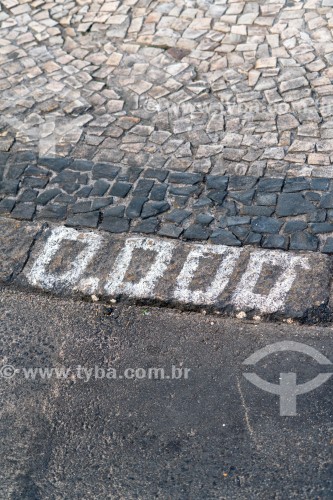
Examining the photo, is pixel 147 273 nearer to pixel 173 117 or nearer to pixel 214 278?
pixel 214 278

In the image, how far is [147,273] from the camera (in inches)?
201

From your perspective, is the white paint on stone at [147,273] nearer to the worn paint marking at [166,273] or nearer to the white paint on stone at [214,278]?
the worn paint marking at [166,273]

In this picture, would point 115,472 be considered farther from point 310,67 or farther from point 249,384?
point 310,67

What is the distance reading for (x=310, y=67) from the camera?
6582 mm

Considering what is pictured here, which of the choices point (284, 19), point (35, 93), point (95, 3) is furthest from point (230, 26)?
point (35, 93)

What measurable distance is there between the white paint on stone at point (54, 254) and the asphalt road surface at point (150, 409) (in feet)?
0.47

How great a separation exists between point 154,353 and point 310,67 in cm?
323

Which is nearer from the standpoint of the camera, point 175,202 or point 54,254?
point 54,254

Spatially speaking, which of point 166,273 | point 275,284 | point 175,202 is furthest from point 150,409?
point 175,202

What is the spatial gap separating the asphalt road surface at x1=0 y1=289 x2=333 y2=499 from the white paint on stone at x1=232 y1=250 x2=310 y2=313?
0.14 metres

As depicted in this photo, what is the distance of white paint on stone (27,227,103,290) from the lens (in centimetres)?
515

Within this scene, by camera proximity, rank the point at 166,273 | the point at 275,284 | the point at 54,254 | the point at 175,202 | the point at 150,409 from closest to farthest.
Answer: the point at 150,409, the point at 275,284, the point at 166,273, the point at 54,254, the point at 175,202

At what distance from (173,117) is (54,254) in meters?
1.77

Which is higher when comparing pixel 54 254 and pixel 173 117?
pixel 173 117
